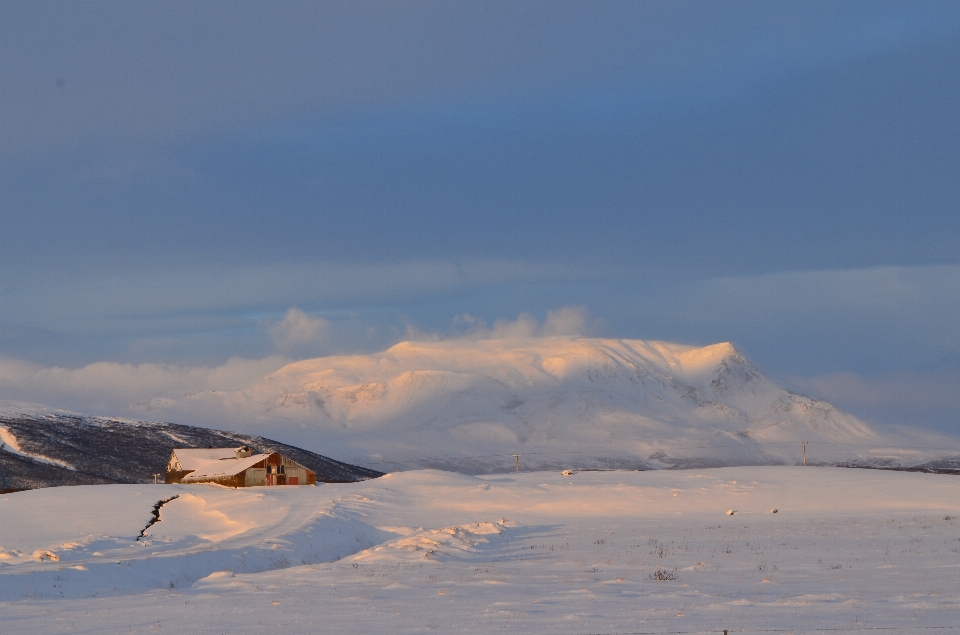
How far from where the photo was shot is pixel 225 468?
109375mm

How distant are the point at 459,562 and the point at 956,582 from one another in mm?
15816

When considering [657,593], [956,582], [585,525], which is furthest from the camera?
[585,525]

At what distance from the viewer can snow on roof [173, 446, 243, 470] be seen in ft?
404

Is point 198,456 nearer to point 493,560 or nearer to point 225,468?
point 225,468

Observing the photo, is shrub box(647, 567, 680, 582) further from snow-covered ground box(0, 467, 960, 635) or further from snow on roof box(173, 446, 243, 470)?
snow on roof box(173, 446, 243, 470)

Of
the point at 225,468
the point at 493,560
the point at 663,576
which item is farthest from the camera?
the point at 225,468

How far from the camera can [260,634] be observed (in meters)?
19.0

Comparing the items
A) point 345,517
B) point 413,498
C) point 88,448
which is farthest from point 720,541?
point 88,448

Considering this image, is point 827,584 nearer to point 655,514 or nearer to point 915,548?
point 915,548

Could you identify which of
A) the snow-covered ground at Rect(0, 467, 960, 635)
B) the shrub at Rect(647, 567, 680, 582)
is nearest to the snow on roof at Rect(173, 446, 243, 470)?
the snow-covered ground at Rect(0, 467, 960, 635)

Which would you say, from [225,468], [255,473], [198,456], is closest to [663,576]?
[255,473]

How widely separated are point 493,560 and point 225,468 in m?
80.0

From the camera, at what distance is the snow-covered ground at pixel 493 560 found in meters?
20.9

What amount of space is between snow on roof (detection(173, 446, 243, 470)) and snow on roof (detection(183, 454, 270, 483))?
381 inches
